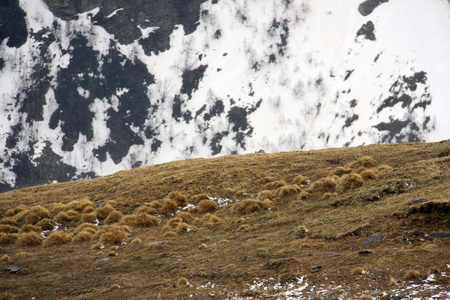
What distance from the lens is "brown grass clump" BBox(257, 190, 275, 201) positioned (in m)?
20.6

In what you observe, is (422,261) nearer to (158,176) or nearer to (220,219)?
(220,219)

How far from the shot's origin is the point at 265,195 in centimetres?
Result: 2069

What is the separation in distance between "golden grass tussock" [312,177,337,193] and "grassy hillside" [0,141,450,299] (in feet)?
0.17

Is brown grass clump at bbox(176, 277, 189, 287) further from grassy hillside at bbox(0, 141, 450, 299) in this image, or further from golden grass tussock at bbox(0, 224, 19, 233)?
golden grass tussock at bbox(0, 224, 19, 233)

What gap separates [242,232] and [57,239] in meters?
9.01

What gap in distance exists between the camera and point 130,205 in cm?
2264

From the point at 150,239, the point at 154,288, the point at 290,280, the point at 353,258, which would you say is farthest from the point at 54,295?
the point at 353,258

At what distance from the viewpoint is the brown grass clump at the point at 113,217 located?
20770 mm

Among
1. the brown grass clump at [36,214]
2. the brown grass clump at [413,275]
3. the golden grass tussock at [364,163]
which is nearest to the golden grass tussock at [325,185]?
the golden grass tussock at [364,163]

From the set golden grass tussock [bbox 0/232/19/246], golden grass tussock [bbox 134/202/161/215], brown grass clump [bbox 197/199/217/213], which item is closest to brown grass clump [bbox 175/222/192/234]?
brown grass clump [bbox 197/199/217/213]

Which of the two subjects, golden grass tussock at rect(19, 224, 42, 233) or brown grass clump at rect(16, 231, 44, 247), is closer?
brown grass clump at rect(16, 231, 44, 247)

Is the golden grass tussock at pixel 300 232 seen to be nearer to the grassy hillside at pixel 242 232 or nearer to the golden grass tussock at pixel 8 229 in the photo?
the grassy hillside at pixel 242 232

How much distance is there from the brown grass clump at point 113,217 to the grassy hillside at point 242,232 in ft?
0.17

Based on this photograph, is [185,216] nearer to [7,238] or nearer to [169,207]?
[169,207]
